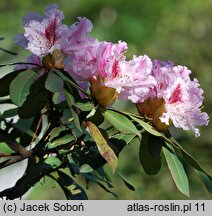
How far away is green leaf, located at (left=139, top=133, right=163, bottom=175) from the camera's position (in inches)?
44.9

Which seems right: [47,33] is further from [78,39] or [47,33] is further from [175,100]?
[175,100]

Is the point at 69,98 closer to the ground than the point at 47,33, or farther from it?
closer to the ground

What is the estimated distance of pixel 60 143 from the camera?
4.14ft

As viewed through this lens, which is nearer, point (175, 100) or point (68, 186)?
point (175, 100)

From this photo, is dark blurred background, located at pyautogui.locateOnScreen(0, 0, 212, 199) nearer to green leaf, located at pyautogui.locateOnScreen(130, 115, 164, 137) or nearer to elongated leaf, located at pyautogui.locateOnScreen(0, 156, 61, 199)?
elongated leaf, located at pyautogui.locateOnScreen(0, 156, 61, 199)

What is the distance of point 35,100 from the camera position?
112 cm

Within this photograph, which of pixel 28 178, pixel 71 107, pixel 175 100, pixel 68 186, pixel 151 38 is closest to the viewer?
pixel 71 107

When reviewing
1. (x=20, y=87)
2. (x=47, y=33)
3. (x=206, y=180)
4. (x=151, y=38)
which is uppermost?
(x=151, y=38)

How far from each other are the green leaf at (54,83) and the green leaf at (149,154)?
19 centimetres

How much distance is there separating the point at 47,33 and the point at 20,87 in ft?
0.36

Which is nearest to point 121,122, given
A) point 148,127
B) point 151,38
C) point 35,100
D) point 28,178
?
point 148,127

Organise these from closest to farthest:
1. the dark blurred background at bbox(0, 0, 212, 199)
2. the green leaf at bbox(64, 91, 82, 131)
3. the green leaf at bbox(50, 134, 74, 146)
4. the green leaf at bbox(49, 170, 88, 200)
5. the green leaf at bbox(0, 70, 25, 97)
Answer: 1. the green leaf at bbox(64, 91, 82, 131)
2. the green leaf at bbox(0, 70, 25, 97)
3. the green leaf at bbox(50, 134, 74, 146)
4. the green leaf at bbox(49, 170, 88, 200)
5. the dark blurred background at bbox(0, 0, 212, 199)

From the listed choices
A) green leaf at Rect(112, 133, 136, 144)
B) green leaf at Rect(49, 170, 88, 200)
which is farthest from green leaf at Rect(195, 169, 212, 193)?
green leaf at Rect(49, 170, 88, 200)

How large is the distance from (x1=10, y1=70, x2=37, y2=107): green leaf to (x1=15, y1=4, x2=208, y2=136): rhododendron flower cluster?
1.7 inches
